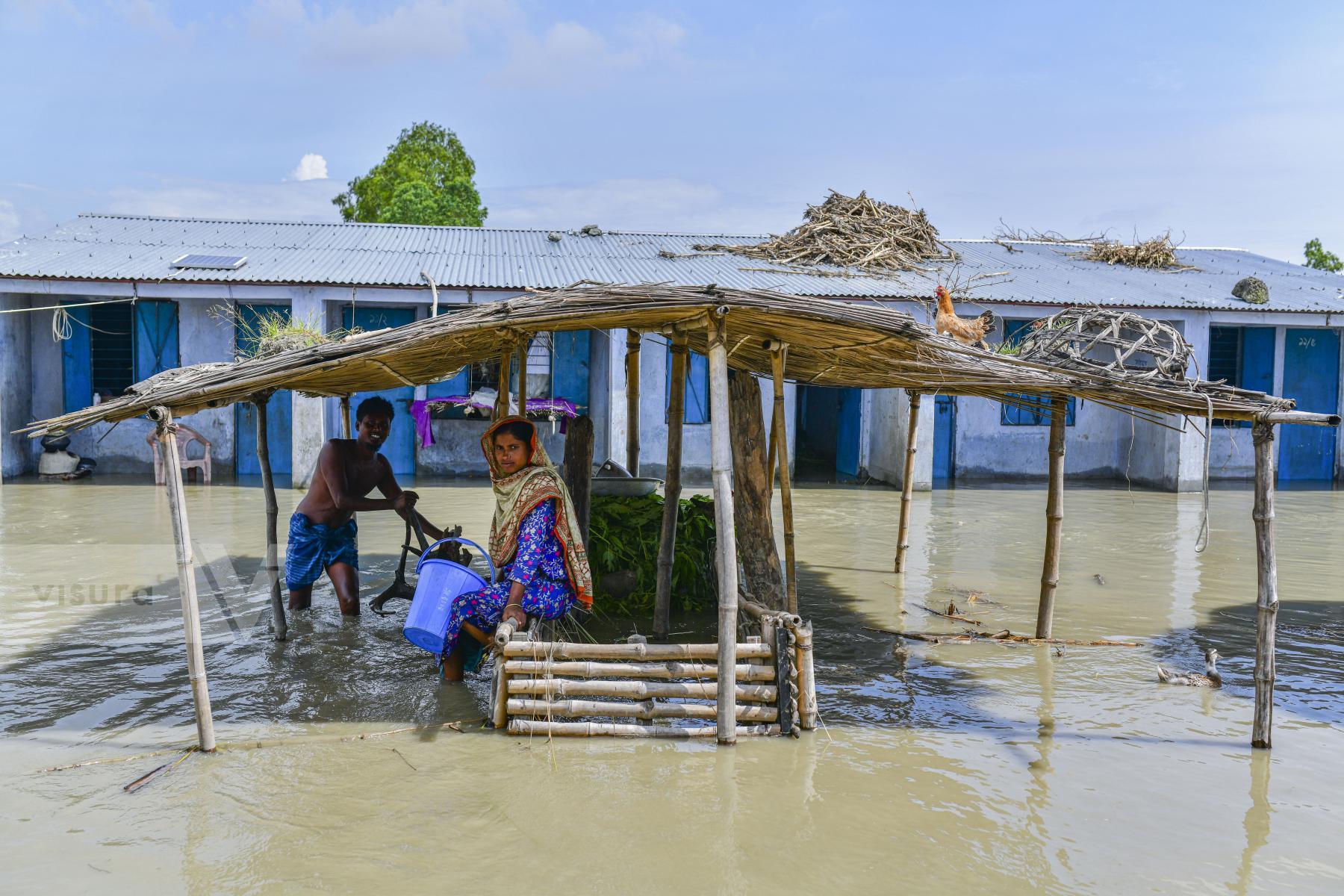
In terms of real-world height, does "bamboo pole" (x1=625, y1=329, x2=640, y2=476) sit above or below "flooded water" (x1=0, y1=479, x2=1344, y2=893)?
above

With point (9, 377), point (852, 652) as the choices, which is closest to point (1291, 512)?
point (852, 652)

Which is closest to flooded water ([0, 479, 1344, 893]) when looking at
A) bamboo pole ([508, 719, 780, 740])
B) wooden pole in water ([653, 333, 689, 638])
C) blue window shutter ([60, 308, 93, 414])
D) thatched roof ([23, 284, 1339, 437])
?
bamboo pole ([508, 719, 780, 740])

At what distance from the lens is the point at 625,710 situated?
461 cm

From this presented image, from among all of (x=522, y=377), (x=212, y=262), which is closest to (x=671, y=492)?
(x=522, y=377)

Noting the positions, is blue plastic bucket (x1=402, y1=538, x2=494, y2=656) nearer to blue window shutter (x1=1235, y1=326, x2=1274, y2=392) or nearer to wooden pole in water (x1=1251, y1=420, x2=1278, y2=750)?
wooden pole in water (x1=1251, y1=420, x2=1278, y2=750)

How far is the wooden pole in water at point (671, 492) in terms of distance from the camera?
601cm

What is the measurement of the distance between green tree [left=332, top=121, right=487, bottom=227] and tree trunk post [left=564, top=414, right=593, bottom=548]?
733 inches

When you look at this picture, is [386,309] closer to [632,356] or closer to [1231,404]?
[632,356]

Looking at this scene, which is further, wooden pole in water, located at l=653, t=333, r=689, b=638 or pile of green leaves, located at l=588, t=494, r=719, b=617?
pile of green leaves, located at l=588, t=494, r=719, b=617

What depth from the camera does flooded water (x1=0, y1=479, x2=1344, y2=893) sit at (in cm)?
343

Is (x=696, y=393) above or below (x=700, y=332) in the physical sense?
below

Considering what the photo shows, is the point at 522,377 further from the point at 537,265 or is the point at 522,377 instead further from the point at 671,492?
the point at 537,265

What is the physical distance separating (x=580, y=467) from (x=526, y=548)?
1572mm

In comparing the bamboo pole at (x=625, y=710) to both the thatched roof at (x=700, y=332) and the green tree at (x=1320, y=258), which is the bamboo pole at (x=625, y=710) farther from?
the green tree at (x=1320, y=258)
